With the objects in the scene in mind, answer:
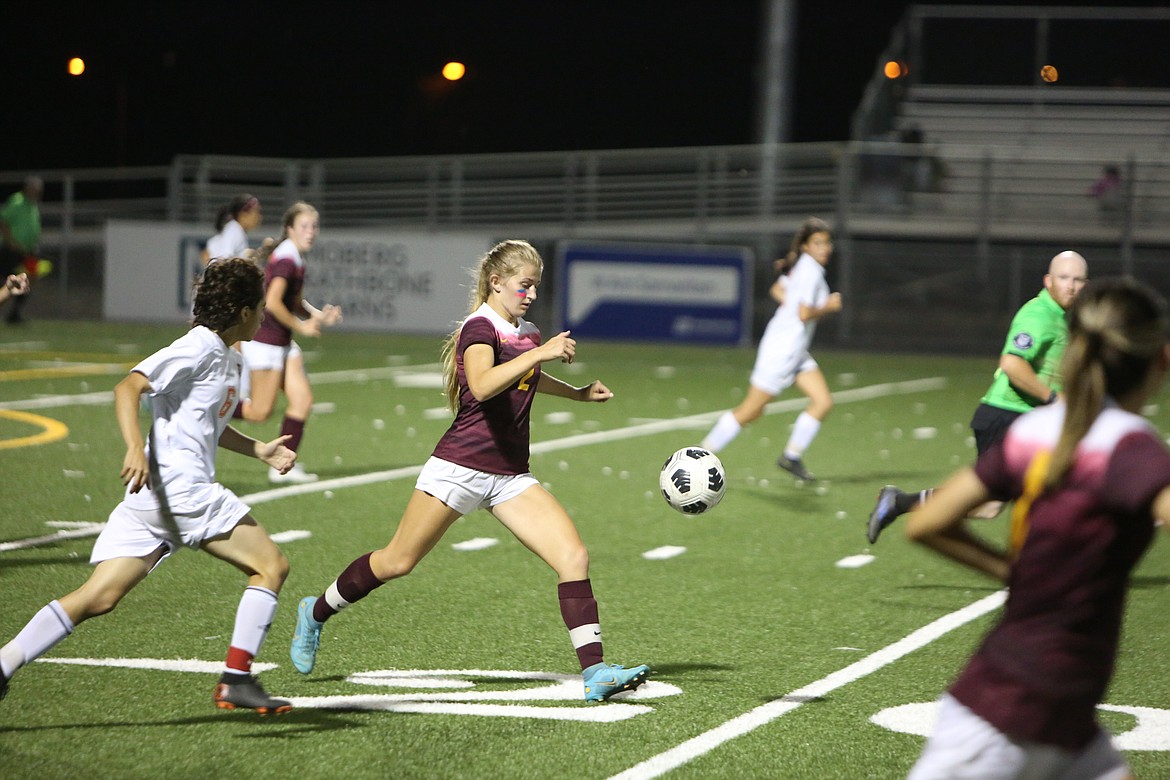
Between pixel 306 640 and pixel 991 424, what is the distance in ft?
12.1

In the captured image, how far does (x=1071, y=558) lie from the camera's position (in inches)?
120

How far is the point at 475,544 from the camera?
358 inches

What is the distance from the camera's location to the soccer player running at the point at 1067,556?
303 centimetres

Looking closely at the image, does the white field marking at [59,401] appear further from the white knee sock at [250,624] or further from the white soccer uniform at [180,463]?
the white knee sock at [250,624]

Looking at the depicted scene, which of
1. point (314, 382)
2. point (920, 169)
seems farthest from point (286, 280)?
point (920, 169)

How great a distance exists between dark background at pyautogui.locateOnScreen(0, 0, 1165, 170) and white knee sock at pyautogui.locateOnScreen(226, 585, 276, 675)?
33.8 metres

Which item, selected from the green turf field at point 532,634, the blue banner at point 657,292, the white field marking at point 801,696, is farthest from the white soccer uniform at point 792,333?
the blue banner at point 657,292

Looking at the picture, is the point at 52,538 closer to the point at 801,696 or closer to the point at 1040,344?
the point at 801,696

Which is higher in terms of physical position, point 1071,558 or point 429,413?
point 1071,558

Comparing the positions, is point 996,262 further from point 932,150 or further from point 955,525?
point 955,525

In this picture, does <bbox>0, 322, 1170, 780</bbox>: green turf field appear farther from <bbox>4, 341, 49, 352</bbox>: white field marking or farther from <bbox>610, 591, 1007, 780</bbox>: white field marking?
<bbox>4, 341, 49, 352</bbox>: white field marking

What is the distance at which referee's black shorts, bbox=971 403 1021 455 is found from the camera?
7598 millimetres

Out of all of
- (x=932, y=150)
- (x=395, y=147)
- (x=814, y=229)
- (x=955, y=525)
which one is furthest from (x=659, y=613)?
(x=395, y=147)

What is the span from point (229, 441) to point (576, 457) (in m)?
7.24
